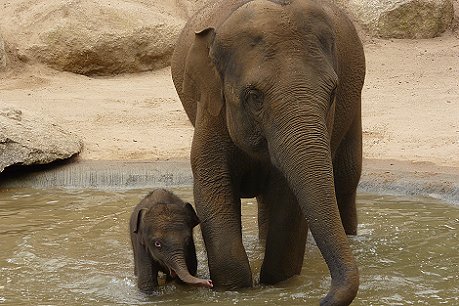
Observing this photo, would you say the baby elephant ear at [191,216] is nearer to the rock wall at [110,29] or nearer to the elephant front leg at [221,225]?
the elephant front leg at [221,225]

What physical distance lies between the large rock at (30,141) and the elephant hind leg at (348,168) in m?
4.20

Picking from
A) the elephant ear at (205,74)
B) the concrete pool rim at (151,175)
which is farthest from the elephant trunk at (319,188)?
the concrete pool rim at (151,175)

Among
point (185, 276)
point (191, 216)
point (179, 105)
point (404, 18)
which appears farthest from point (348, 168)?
point (404, 18)

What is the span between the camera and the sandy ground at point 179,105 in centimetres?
1263

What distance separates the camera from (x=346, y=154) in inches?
328

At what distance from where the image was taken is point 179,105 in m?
15.1

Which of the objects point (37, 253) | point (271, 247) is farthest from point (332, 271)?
point (37, 253)

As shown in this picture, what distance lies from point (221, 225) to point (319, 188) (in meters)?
1.41

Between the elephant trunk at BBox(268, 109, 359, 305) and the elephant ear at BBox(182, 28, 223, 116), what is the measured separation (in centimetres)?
72

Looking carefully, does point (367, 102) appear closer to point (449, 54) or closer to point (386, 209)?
point (449, 54)

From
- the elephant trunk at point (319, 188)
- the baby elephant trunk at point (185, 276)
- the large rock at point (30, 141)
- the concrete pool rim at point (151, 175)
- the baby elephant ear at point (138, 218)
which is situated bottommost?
the concrete pool rim at point (151, 175)

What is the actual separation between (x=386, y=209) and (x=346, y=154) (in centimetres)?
209

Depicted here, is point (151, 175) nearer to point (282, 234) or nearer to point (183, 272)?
point (282, 234)

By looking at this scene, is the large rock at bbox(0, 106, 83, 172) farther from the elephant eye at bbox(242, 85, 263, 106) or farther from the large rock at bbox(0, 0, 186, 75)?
the elephant eye at bbox(242, 85, 263, 106)
